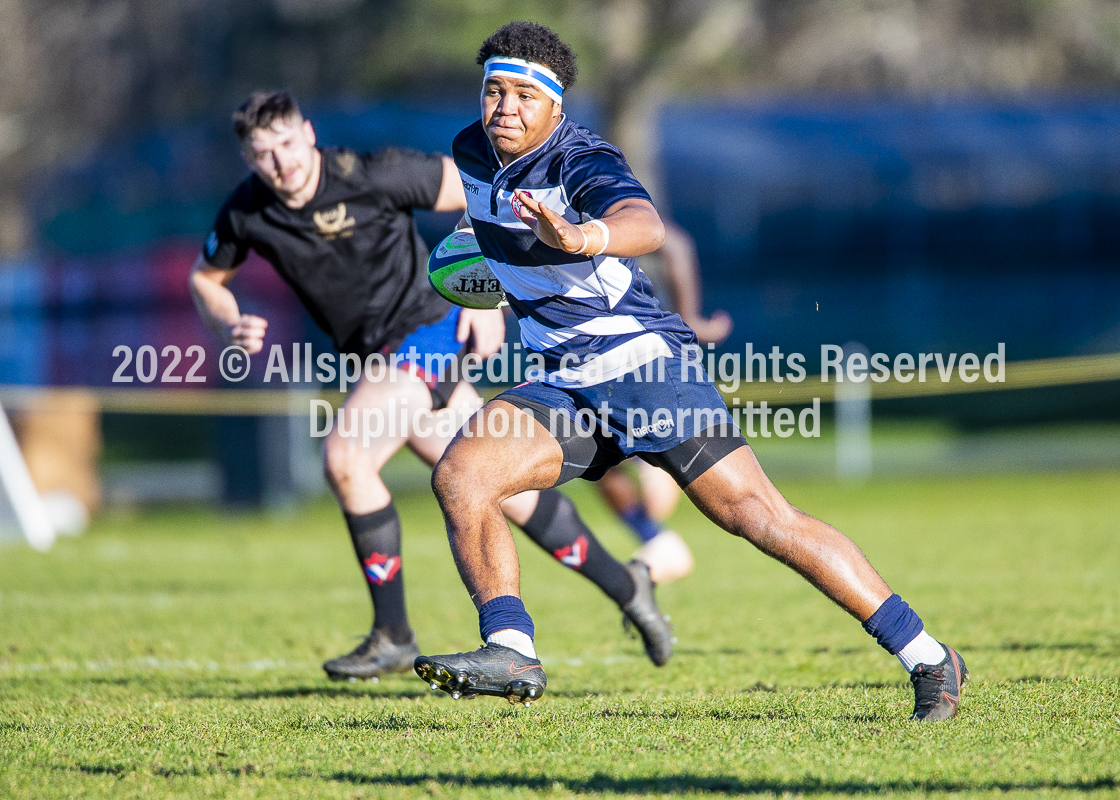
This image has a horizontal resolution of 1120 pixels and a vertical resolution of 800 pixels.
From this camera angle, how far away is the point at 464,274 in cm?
471

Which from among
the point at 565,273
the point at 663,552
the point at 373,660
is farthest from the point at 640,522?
the point at 565,273

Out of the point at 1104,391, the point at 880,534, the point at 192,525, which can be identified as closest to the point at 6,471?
the point at 192,525

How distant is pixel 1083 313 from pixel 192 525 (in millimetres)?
18730

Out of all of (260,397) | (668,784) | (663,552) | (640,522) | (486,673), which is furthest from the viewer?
(260,397)

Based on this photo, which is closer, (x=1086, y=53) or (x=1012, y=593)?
(x=1012, y=593)

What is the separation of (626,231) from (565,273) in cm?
46

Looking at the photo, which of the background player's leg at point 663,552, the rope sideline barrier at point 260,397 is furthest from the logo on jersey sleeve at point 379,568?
the rope sideline barrier at point 260,397

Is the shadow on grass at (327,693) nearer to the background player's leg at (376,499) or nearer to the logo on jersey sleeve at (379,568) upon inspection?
the background player's leg at (376,499)

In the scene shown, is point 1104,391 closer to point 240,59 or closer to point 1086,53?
point 1086,53

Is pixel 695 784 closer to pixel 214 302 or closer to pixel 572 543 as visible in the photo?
pixel 572 543

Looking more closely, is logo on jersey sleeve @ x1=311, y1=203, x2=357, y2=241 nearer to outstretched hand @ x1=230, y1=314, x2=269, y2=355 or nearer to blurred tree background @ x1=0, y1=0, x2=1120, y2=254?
outstretched hand @ x1=230, y1=314, x2=269, y2=355

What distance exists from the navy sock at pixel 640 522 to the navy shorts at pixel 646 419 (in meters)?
2.32

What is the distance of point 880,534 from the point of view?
10.6m

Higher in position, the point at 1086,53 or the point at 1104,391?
the point at 1086,53
